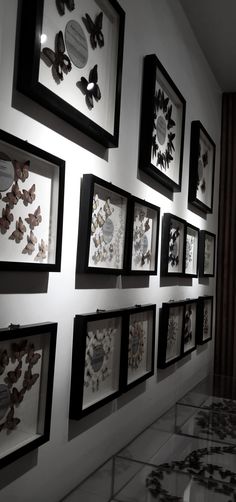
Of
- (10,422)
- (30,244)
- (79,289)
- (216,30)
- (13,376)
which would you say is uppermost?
(216,30)

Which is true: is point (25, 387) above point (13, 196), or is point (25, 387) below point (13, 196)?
below

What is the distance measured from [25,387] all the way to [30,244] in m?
0.34

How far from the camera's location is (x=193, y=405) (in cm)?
222

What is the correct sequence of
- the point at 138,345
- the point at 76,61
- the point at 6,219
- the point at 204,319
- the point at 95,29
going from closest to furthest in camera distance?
the point at 6,219
the point at 76,61
the point at 95,29
the point at 138,345
the point at 204,319

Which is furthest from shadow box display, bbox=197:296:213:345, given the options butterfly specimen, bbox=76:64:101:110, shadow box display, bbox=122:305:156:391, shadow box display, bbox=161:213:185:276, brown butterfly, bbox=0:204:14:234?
brown butterfly, bbox=0:204:14:234

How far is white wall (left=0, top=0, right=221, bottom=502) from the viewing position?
3.40 feet

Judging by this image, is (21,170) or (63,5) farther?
(63,5)

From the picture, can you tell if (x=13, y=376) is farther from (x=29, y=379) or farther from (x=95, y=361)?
(x=95, y=361)

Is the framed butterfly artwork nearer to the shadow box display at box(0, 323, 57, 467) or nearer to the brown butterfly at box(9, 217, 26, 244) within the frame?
the brown butterfly at box(9, 217, 26, 244)

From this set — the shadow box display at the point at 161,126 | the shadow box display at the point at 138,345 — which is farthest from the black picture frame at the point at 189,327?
the shadow box display at the point at 161,126

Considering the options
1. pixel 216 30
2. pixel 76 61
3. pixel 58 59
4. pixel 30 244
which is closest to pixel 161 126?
pixel 76 61

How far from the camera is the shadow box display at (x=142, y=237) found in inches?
65.4

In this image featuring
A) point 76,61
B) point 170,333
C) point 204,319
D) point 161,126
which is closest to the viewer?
point 76,61

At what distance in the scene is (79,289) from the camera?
1318 millimetres
